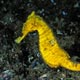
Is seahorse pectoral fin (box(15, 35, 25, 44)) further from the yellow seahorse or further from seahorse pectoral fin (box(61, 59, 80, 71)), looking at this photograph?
seahorse pectoral fin (box(61, 59, 80, 71))


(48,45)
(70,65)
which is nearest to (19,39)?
(48,45)

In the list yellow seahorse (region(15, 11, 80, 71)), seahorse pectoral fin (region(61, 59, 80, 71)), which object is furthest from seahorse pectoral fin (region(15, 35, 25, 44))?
seahorse pectoral fin (region(61, 59, 80, 71))

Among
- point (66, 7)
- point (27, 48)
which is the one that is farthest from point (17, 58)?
point (66, 7)

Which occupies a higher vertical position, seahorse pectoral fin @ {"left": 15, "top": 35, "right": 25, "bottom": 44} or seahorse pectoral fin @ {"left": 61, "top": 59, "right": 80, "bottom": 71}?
seahorse pectoral fin @ {"left": 15, "top": 35, "right": 25, "bottom": 44}

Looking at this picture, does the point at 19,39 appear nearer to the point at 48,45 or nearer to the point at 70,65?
the point at 48,45

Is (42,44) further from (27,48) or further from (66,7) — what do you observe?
(66,7)

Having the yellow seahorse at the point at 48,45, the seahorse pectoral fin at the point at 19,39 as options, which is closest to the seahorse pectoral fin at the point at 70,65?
the yellow seahorse at the point at 48,45

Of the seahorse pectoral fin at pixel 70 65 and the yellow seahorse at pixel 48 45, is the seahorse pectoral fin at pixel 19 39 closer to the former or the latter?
the yellow seahorse at pixel 48 45
